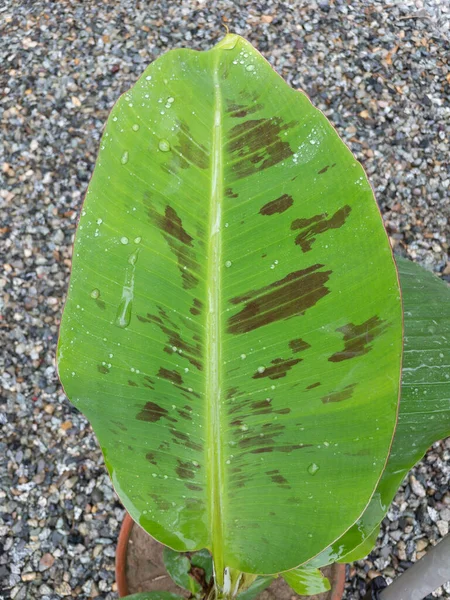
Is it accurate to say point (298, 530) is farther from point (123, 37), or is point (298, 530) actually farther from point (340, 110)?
point (123, 37)

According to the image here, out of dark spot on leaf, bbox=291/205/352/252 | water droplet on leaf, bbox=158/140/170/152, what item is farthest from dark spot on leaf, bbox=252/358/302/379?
water droplet on leaf, bbox=158/140/170/152

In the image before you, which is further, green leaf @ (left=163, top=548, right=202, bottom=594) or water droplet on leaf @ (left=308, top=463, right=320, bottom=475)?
green leaf @ (left=163, top=548, right=202, bottom=594)

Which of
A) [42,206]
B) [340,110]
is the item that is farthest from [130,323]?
[340,110]

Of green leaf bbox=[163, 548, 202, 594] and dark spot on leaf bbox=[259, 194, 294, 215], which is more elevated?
dark spot on leaf bbox=[259, 194, 294, 215]

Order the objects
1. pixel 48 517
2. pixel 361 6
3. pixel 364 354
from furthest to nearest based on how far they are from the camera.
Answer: pixel 361 6 → pixel 48 517 → pixel 364 354

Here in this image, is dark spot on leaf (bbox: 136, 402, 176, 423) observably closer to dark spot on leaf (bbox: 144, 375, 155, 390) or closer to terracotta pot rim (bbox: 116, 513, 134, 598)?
dark spot on leaf (bbox: 144, 375, 155, 390)

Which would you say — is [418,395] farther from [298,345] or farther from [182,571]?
[182,571]
